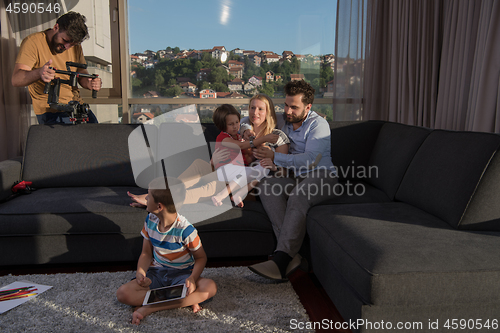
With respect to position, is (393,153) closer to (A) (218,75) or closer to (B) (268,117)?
(B) (268,117)

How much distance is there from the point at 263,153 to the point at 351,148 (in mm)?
657

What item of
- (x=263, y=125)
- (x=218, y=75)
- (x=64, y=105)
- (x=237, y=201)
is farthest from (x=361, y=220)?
(x=218, y=75)

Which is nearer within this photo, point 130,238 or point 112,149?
point 130,238

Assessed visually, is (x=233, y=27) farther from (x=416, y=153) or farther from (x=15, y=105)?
(x=416, y=153)

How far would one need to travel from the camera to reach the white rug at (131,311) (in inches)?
55.4

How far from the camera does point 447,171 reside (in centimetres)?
169

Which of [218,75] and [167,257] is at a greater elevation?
[218,75]

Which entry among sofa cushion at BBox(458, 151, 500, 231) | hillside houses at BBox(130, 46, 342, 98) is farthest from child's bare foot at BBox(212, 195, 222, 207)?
A: hillside houses at BBox(130, 46, 342, 98)

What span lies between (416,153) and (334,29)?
2.42 m

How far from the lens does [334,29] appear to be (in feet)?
12.8

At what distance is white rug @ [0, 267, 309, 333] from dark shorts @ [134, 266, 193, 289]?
12 centimetres

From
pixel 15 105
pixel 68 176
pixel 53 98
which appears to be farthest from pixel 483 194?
pixel 15 105

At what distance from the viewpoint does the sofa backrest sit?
92.9 inches

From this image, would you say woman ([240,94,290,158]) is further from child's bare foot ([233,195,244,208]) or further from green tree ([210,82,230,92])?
green tree ([210,82,230,92])
